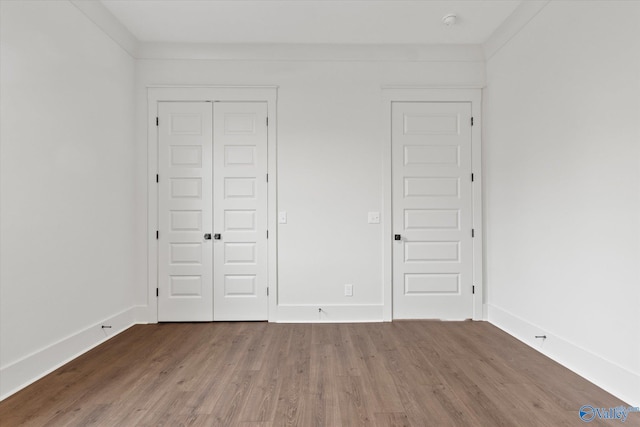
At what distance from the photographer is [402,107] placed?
3.79 metres

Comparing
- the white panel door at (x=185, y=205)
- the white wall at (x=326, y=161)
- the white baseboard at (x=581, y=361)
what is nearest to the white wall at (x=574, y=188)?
the white baseboard at (x=581, y=361)

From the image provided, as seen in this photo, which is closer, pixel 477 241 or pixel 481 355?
pixel 481 355

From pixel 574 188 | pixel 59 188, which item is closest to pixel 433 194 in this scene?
pixel 574 188

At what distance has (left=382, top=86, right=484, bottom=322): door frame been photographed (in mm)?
3760

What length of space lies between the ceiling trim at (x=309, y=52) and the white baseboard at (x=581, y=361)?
2.87m

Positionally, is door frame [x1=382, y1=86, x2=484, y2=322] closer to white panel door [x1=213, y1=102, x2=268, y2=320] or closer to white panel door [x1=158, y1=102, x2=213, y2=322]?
white panel door [x1=213, y1=102, x2=268, y2=320]

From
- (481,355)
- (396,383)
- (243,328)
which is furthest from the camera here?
(243,328)

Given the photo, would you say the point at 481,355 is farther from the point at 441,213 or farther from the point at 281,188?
the point at 281,188

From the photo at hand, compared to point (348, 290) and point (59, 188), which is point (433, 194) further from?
point (59, 188)

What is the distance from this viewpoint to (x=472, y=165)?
12.4ft

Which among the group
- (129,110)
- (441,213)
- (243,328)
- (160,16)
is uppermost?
(160,16)

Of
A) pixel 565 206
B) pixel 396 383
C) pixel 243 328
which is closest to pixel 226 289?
pixel 243 328

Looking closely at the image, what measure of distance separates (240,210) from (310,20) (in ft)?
6.77

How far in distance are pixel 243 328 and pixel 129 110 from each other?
2.64 m
